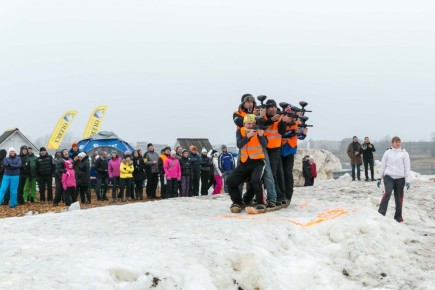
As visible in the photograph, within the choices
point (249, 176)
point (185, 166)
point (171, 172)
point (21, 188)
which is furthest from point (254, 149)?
point (21, 188)

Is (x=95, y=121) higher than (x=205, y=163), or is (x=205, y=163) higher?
(x=95, y=121)

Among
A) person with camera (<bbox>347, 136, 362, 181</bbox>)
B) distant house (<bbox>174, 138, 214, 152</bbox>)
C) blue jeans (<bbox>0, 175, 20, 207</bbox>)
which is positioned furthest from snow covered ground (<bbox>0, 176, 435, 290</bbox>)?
distant house (<bbox>174, 138, 214, 152</bbox>)

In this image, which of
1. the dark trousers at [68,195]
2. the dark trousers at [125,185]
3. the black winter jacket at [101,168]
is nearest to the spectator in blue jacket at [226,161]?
the dark trousers at [125,185]

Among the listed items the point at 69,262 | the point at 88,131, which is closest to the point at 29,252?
the point at 69,262

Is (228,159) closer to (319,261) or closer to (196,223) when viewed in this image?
(196,223)

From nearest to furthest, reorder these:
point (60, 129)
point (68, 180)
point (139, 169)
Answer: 1. point (68, 180)
2. point (139, 169)
3. point (60, 129)

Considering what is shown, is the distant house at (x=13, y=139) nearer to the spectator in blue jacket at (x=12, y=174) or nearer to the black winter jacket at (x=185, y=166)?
the spectator in blue jacket at (x=12, y=174)

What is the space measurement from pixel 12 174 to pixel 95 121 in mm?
19914

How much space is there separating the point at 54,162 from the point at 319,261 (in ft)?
34.8

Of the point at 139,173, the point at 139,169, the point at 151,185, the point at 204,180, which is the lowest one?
the point at 151,185

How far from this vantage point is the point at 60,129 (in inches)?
1264

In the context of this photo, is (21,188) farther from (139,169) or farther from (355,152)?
(355,152)

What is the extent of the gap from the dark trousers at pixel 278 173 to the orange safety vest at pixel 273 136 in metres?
0.20

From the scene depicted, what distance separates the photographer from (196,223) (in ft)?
20.6
